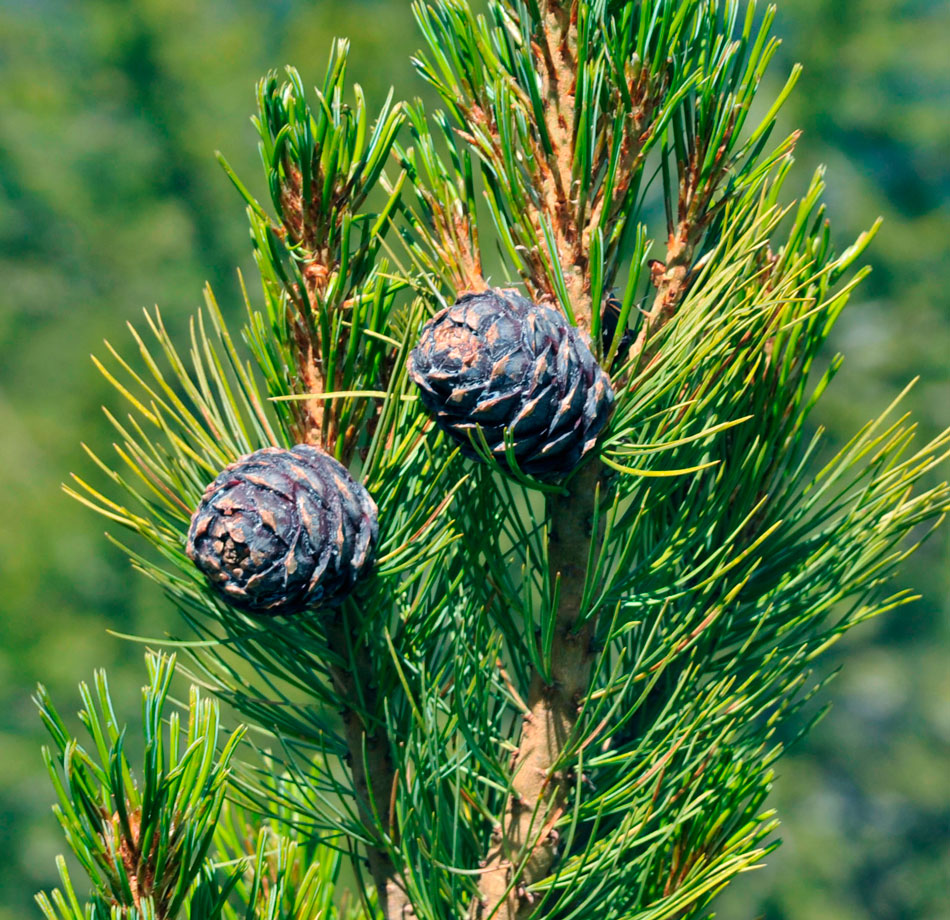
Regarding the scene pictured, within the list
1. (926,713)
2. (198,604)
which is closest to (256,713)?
(198,604)

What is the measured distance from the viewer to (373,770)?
2.31 feet

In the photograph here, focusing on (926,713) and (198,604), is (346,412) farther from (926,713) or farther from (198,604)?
(926,713)

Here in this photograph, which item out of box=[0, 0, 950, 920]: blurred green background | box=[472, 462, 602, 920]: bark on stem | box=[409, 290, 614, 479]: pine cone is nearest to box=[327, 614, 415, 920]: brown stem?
box=[472, 462, 602, 920]: bark on stem

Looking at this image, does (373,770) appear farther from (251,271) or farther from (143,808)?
(251,271)

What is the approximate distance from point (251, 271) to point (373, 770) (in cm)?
803

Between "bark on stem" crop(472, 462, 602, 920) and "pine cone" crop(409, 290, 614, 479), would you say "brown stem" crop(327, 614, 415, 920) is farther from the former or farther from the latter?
"pine cone" crop(409, 290, 614, 479)

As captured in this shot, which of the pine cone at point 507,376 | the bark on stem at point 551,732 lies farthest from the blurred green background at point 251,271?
the pine cone at point 507,376

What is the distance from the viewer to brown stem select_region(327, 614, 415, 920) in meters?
0.68

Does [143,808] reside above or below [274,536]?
below

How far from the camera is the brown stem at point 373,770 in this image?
682 millimetres

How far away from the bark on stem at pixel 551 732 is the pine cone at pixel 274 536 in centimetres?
14

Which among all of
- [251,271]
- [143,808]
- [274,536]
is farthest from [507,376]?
[251,271]

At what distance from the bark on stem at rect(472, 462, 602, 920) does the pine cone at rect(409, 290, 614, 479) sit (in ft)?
0.33

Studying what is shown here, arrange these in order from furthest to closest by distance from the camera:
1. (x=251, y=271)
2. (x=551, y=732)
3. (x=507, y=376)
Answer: (x=251, y=271), (x=551, y=732), (x=507, y=376)
